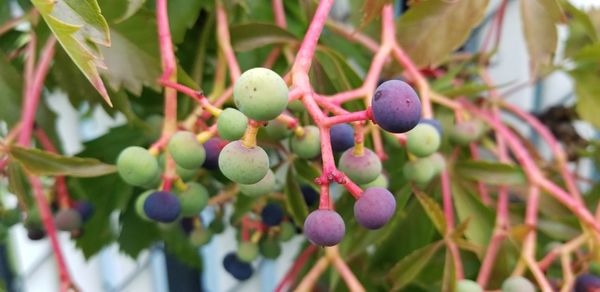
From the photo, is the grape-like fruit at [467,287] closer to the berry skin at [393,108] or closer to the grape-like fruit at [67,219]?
the berry skin at [393,108]

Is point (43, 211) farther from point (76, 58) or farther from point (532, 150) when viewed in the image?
point (532, 150)

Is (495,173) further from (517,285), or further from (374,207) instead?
(374,207)

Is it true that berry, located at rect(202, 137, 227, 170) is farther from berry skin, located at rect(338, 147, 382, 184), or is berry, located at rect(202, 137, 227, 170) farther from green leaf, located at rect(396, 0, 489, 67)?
green leaf, located at rect(396, 0, 489, 67)

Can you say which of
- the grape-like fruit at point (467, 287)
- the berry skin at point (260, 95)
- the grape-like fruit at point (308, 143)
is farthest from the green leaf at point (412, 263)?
the berry skin at point (260, 95)

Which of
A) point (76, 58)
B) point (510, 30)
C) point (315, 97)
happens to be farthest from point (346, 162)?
point (510, 30)

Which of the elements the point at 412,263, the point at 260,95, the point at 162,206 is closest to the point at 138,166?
the point at 162,206

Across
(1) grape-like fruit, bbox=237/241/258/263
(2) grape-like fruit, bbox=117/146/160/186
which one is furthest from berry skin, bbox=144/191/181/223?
(1) grape-like fruit, bbox=237/241/258/263

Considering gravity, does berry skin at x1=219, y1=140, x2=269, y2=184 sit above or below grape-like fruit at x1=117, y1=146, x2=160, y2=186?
above
